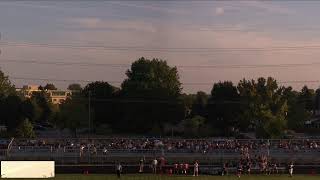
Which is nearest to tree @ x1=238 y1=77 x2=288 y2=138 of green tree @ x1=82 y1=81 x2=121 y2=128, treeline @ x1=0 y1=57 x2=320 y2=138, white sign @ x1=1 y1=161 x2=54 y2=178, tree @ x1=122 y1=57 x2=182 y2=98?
treeline @ x1=0 y1=57 x2=320 y2=138

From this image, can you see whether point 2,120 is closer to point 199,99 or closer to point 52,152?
point 199,99

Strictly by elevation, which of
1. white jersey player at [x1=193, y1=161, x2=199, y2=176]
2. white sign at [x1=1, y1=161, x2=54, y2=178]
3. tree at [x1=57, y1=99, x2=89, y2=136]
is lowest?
white jersey player at [x1=193, y1=161, x2=199, y2=176]

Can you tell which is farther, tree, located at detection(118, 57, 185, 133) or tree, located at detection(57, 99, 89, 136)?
tree, located at detection(57, 99, 89, 136)

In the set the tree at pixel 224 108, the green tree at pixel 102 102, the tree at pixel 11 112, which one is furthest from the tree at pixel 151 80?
the tree at pixel 11 112

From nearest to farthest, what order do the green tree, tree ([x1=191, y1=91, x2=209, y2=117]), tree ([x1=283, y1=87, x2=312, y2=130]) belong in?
tree ([x1=283, y1=87, x2=312, y2=130]) → tree ([x1=191, y1=91, x2=209, y2=117]) → the green tree

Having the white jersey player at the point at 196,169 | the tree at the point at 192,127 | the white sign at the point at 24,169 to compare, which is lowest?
the white jersey player at the point at 196,169

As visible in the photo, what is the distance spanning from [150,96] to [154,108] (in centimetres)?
384

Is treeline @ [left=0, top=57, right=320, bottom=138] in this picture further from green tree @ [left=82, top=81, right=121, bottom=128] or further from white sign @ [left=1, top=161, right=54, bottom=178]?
white sign @ [left=1, top=161, right=54, bottom=178]

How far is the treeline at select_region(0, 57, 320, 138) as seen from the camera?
266 feet

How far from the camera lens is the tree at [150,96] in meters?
86.1

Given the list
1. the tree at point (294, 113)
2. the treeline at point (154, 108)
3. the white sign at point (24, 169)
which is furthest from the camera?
the treeline at point (154, 108)

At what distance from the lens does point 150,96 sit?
8944cm

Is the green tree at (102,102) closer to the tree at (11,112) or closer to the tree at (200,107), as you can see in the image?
the tree at (11,112)

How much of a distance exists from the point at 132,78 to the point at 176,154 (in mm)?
45018
